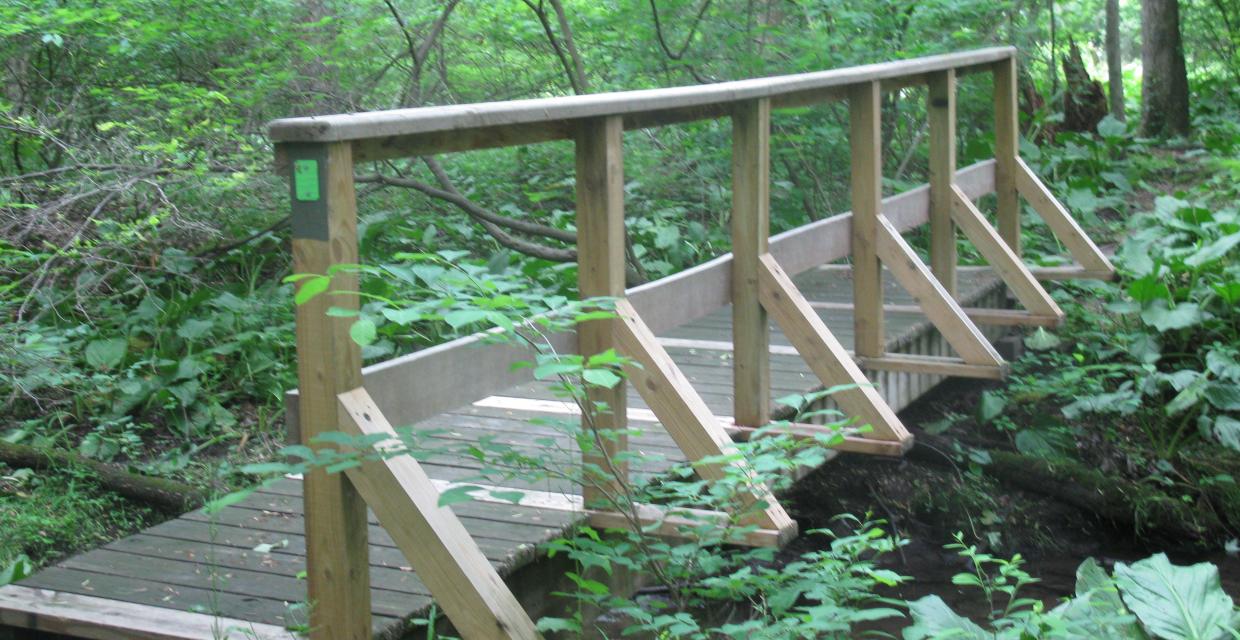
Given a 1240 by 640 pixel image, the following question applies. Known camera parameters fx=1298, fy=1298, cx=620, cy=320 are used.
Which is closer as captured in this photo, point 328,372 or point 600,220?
point 328,372

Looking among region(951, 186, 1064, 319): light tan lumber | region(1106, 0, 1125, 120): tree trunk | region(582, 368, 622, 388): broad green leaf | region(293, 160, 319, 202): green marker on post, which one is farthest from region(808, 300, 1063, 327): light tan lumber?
region(1106, 0, 1125, 120): tree trunk

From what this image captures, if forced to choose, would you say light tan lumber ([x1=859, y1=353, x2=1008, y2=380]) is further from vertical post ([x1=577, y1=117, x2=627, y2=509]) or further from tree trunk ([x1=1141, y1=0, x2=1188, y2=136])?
tree trunk ([x1=1141, y1=0, x2=1188, y2=136])

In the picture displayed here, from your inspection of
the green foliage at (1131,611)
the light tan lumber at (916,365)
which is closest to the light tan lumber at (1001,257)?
the light tan lumber at (916,365)

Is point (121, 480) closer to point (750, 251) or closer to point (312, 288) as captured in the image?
point (750, 251)

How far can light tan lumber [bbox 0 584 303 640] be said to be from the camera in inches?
125

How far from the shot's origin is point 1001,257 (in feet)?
20.1

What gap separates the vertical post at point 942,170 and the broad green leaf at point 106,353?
386 cm

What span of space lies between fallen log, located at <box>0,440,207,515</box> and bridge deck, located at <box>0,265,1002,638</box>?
0.87 m

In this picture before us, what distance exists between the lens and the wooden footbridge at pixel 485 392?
9.23 feet

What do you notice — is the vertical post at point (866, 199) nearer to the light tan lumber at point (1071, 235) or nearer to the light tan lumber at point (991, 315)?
the light tan lumber at point (991, 315)

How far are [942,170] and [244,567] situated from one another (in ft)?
12.6

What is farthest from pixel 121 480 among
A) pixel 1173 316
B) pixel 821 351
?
pixel 1173 316

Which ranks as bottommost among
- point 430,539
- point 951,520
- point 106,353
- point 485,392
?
point 951,520

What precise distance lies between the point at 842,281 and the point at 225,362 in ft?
11.6
